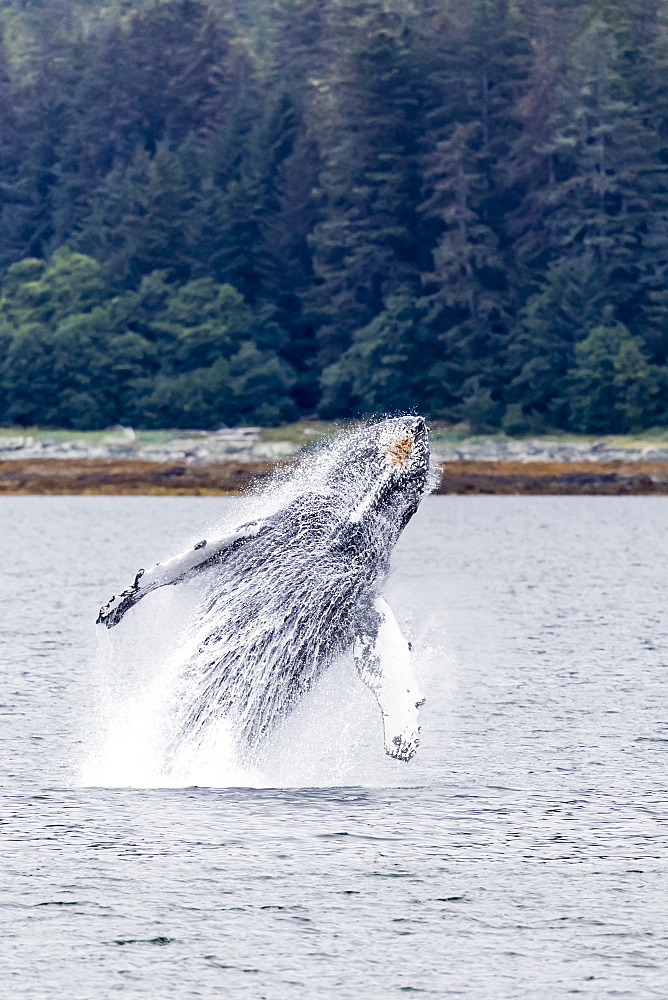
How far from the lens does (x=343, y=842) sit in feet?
61.5

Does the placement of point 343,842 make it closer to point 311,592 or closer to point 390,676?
point 390,676

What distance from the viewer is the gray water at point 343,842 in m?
15.1

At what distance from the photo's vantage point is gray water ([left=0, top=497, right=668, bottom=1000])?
49.5 feet

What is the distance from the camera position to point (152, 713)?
2039cm

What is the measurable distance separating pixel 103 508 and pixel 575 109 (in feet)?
165

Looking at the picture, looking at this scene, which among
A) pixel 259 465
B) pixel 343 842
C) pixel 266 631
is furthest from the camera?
pixel 259 465

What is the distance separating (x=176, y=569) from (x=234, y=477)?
91.8 m

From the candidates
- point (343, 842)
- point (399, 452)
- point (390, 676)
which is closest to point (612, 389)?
point (390, 676)

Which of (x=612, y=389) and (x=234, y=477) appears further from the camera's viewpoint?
(x=612, y=389)

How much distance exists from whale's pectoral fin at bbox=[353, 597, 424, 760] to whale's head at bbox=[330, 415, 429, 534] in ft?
3.50

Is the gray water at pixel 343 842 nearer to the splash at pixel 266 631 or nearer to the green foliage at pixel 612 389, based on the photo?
the splash at pixel 266 631

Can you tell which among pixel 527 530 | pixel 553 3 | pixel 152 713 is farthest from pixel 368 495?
pixel 553 3

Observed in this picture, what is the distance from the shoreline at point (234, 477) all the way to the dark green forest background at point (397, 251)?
745 centimetres

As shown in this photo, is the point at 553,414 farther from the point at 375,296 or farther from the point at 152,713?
the point at 152,713
